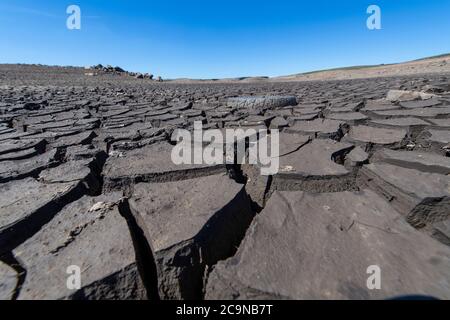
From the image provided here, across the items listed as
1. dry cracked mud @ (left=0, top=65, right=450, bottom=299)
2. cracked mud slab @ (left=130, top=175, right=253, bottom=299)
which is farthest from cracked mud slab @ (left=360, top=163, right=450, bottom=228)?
cracked mud slab @ (left=130, top=175, right=253, bottom=299)

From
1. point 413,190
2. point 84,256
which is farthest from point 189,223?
point 413,190

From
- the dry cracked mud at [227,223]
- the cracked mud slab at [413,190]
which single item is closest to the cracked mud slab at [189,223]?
the dry cracked mud at [227,223]

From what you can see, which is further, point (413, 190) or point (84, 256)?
point (413, 190)

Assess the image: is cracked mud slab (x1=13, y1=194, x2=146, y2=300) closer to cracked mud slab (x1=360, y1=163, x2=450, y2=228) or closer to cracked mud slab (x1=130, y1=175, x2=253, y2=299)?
cracked mud slab (x1=130, y1=175, x2=253, y2=299)

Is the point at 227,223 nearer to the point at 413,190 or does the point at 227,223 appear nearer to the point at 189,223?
the point at 189,223

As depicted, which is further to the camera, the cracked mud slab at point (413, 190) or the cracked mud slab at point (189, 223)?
the cracked mud slab at point (413, 190)

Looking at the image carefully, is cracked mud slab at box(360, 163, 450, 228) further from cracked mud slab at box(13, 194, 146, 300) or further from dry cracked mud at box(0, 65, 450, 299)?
cracked mud slab at box(13, 194, 146, 300)

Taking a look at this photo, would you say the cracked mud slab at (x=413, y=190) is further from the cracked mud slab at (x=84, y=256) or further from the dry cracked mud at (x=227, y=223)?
the cracked mud slab at (x=84, y=256)

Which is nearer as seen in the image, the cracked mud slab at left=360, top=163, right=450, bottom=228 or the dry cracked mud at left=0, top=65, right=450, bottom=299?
the dry cracked mud at left=0, top=65, right=450, bottom=299

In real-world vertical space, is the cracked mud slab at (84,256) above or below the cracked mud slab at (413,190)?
below

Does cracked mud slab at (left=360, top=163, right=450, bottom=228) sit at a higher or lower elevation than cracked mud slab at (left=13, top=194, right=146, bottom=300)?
higher
